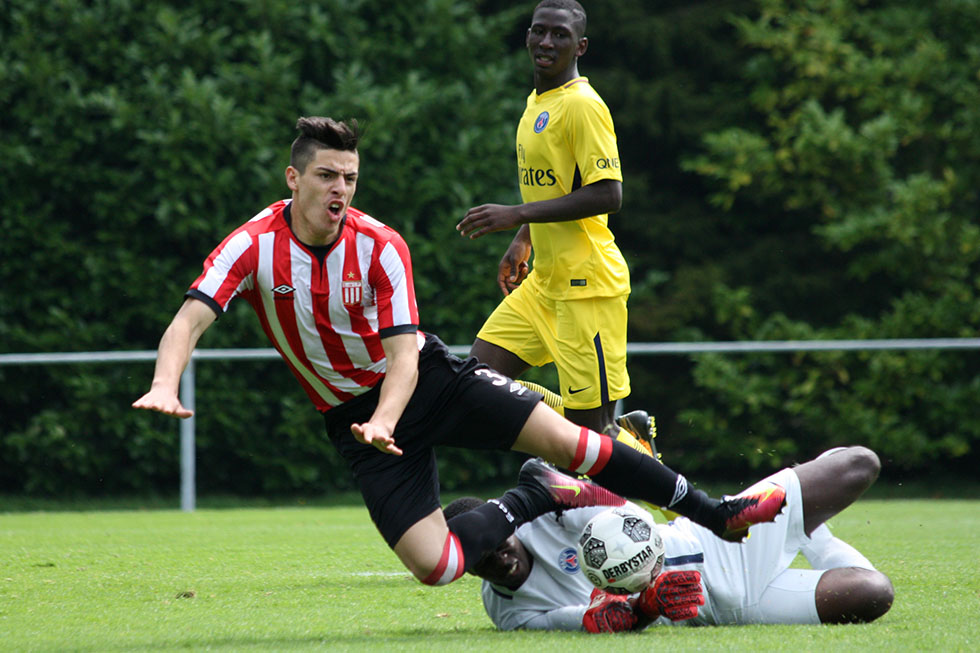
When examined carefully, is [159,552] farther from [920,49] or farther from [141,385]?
[920,49]

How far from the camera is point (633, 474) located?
14.9ft

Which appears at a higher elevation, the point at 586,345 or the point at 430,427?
the point at 586,345

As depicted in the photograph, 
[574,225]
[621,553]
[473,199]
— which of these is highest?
[473,199]

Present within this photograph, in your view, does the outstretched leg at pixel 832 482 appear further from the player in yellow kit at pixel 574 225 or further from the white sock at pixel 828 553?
the player in yellow kit at pixel 574 225

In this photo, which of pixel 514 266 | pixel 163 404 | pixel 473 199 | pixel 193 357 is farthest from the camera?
pixel 473 199

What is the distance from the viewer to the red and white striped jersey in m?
4.54

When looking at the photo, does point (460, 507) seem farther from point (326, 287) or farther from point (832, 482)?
point (832, 482)

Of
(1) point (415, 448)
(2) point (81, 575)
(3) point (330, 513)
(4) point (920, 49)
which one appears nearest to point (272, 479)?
(3) point (330, 513)

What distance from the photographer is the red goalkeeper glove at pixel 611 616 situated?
418cm

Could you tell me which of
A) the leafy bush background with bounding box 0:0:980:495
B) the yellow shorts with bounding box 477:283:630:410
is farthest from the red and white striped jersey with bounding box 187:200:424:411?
the leafy bush background with bounding box 0:0:980:495

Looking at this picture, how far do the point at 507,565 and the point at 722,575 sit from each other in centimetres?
81

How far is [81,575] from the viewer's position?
5.75 m

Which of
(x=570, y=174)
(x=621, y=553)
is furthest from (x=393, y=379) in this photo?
(x=570, y=174)

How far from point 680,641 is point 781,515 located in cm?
79
